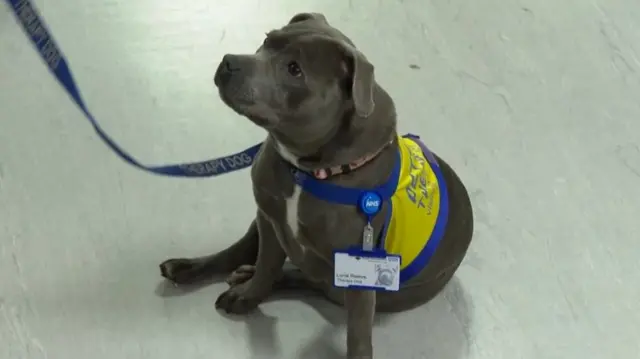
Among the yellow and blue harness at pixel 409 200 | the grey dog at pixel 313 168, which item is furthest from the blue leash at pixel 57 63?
the yellow and blue harness at pixel 409 200

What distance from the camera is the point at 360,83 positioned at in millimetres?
1185

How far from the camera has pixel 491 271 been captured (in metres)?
1.71

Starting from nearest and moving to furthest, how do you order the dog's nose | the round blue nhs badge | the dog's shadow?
1. the dog's nose
2. the round blue nhs badge
3. the dog's shadow

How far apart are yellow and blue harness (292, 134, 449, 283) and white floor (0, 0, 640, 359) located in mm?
226

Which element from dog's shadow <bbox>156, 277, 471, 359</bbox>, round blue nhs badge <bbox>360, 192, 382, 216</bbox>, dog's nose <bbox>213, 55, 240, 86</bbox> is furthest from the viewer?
dog's shadow <bbox>156, 277, 471, 359</bbox>

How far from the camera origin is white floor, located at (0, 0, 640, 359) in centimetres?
157

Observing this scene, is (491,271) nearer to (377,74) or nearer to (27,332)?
(377,74)

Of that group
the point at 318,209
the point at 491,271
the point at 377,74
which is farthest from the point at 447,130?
the point at 318,209

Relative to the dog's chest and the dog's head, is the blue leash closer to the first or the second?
the dog's chest

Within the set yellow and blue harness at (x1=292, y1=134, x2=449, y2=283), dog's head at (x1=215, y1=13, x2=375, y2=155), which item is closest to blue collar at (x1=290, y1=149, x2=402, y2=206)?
yellow and blue harness at (x1=292, y1=134, x2=449, y2=283)

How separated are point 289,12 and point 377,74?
0.36 meters

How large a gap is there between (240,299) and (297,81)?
0.52 metres

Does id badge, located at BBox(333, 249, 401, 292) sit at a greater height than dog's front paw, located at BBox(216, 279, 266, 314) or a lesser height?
greater

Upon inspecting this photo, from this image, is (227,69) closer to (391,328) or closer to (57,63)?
(57,63)
